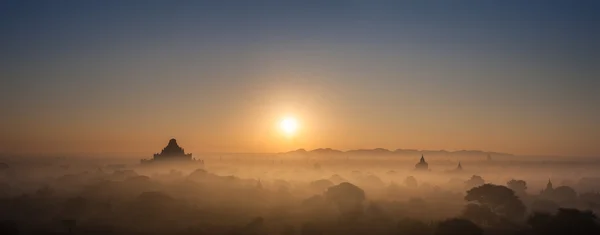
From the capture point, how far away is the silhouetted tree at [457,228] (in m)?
98.9

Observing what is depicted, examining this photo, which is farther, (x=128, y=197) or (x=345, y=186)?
(x=128, y=197)

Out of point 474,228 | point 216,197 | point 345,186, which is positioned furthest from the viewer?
point 216,197

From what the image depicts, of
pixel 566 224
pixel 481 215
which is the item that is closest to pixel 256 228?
pixel 481 215

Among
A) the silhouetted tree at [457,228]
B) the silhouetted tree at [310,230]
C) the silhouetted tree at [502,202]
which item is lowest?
the silhouetted tree at [310,230]

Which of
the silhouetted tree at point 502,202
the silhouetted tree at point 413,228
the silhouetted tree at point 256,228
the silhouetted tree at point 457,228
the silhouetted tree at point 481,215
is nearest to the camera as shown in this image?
the silhouetted tree at point 457,228

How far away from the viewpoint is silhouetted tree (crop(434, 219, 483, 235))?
98.9m

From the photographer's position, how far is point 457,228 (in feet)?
328

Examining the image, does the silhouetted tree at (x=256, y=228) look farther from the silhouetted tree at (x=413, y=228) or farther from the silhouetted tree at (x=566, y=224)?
the silhouetted tree at (x=566, y=224)

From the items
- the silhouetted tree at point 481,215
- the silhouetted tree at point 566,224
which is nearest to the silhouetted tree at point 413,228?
the silhouetted tree at point 481,215

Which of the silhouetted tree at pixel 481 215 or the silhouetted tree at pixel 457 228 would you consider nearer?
the silhouetted tree at pixel 457 228

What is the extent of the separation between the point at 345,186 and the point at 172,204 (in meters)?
56.6

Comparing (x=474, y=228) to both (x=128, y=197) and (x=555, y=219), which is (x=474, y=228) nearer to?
(x=555, y=219)

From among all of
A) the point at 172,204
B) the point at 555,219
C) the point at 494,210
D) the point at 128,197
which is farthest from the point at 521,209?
the point at 128,197

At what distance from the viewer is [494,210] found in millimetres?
131875
